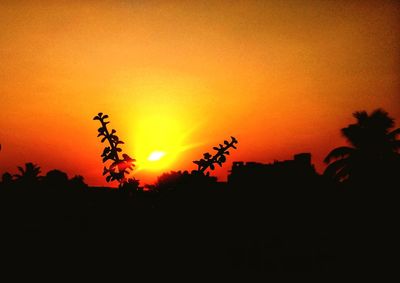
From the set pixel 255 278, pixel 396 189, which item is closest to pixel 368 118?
pixel 396 189

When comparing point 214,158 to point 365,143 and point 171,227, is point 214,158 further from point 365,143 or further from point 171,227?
point 365,143

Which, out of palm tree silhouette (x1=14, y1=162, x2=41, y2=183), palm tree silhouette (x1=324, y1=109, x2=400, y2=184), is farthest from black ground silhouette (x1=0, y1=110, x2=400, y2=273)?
palm tree silhouette (x1=324, y1=109, x2=400, y2=184)

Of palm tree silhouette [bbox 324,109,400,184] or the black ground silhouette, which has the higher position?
palm tree silhouette [bbox 324,109,400,184]

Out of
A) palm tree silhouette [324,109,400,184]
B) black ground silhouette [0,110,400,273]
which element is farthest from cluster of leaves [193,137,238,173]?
palm tree silhouette [324,109,400,184]

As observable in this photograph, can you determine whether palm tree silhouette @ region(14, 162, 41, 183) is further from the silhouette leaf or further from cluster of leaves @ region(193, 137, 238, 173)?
the silhouette leaf

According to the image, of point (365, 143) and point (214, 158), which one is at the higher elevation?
point (365, 143)

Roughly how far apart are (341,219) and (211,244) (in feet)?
6.17

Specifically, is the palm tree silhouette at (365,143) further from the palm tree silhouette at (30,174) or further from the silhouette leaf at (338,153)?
the palm tree silhouette at (30,174)

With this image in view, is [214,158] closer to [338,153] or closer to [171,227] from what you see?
[171,227]

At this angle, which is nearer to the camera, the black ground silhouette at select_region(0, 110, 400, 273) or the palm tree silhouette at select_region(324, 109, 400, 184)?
the black ground silhouette at select_region(0, 110, 400, 273)

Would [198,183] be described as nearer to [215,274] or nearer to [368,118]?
[215,274]

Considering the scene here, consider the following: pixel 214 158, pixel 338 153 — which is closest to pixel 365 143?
pixel 338 153

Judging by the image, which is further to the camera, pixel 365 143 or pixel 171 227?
pixel 365 143

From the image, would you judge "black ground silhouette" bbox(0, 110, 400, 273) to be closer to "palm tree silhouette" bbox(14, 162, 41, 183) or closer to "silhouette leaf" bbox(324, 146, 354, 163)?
"palm tree silhouette" bbox(14, 162, 41, 183)
